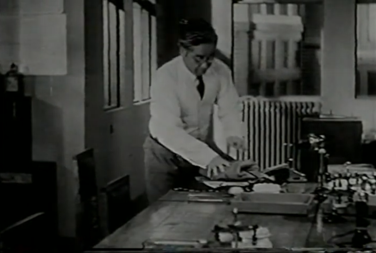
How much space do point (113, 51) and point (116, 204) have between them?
2.10 feet

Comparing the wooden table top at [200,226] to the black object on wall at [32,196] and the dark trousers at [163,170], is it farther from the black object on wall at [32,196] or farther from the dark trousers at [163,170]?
the black object on wall at [32,196]

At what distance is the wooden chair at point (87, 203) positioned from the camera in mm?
3176

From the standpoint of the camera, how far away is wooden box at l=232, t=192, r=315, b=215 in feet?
9.73

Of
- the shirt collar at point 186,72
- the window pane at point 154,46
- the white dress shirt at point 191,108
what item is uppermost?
the window pane at point 154,46

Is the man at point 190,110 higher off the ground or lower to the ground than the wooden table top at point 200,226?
higher

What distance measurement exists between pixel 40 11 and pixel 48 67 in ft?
0.77

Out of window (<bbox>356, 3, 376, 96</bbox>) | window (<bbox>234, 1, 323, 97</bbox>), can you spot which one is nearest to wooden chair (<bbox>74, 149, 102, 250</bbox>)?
window (<bbox>234, 1, 323, 97</bbox>)

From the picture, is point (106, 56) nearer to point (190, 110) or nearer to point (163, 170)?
point (190, 110)

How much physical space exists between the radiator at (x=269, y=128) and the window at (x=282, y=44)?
0.06 meters

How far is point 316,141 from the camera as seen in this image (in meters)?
3.38

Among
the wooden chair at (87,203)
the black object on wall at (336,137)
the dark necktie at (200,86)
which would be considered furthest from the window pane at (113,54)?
the black object on wall at (336,137)

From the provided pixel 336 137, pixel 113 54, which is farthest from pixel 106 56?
pixel 336 137

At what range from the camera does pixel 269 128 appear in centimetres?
333

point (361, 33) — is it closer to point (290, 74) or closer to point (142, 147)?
point (290, 74)
